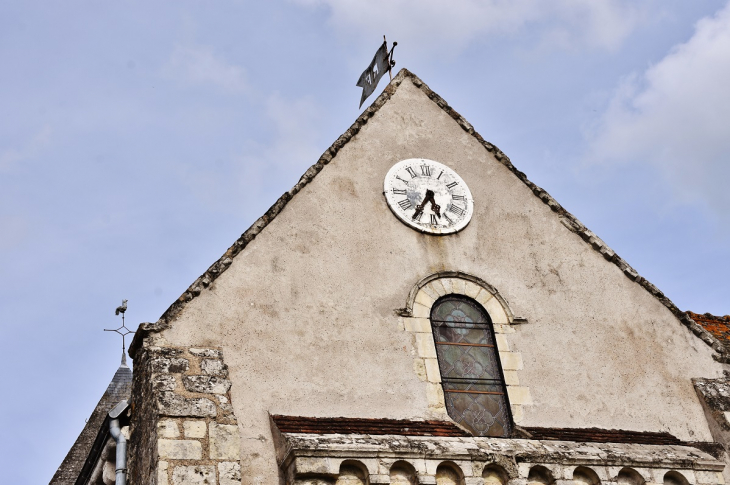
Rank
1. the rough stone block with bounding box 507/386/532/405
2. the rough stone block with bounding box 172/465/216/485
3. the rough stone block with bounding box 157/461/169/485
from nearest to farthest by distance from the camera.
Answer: the rough stone block with bounding box 157/461/169/485 < the rough stone block with bounding box 172/465/216/485 < the rough stone block with bounding box 507/386/532/405

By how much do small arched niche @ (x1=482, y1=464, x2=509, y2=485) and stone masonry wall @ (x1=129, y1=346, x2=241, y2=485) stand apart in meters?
2.45

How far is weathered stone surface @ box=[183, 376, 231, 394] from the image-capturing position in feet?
30.3

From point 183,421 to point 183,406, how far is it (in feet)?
0.55

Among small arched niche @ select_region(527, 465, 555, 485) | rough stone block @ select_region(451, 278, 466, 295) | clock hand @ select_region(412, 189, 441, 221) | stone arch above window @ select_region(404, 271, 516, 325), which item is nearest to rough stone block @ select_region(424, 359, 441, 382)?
stone arch above window @ select_region(404, 271, 516, 325)

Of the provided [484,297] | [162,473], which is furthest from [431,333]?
[162,473]

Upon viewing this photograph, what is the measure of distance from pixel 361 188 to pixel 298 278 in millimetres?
1650

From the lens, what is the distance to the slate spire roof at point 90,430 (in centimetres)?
1862

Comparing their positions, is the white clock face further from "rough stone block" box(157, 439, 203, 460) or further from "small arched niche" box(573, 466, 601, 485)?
"rough stone block" box(157, 439, 203, 460)

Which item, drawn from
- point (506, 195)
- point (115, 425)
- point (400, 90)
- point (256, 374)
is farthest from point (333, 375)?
point (400, 90)

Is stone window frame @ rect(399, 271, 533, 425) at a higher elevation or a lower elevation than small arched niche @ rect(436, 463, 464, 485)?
higher

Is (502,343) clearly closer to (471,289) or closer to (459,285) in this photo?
(471,289)

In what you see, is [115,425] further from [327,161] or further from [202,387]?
[327,161]

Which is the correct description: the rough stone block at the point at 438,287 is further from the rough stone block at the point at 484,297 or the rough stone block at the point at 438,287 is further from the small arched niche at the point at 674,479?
the small arched niche at the point at 674,479

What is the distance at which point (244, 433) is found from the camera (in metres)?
9.16
